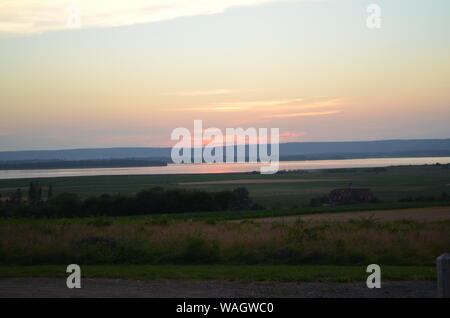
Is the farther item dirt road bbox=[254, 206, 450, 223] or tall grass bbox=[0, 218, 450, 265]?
dirt road bbox=[254, 206, 450, 223]

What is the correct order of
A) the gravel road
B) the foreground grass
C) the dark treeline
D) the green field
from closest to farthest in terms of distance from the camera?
1. the gravel road
2. the foreground grass
3. the dark treeline
4. the green field

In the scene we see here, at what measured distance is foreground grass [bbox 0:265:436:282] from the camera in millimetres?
15453

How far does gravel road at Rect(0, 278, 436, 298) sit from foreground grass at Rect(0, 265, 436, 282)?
625mm

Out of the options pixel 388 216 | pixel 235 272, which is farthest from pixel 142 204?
pixel 235 272

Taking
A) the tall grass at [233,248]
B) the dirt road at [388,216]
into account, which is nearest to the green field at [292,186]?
the dirt road at [388,216]

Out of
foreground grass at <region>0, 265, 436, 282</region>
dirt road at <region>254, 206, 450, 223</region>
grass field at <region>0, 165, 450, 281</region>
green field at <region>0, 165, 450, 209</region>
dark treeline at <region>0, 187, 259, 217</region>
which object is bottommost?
foreground grass at <region>0, 265, 436, 282</region>

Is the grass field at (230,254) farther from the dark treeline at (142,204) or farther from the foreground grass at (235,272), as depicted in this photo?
the dark treeline at (142,204)

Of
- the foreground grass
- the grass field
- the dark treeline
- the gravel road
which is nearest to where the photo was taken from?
the gravel road

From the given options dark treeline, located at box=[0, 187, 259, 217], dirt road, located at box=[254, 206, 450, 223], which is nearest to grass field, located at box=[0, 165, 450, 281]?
dirt road, located at box=[254, 206, 450, 223]

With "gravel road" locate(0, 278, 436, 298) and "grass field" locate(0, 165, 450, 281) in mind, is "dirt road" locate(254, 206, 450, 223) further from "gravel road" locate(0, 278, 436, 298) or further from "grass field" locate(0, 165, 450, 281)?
"gravel road" locate(0, 278, 436, 298)

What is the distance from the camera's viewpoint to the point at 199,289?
1391 cm

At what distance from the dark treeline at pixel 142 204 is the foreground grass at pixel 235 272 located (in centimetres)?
4032

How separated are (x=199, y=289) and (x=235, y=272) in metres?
2.82
